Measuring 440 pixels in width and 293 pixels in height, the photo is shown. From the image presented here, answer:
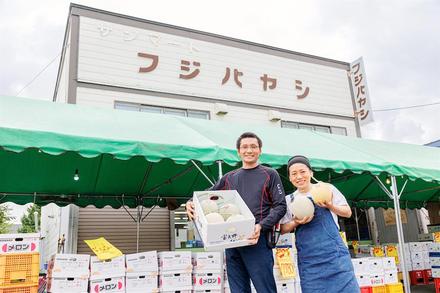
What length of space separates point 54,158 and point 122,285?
2685mm

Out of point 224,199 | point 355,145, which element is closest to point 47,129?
point 224,199

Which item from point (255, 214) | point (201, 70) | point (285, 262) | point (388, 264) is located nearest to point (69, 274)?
point (285, 262)

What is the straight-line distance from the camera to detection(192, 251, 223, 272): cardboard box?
5.92 metres

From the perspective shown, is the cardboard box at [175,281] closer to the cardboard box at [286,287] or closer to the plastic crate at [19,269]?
the cardboard box at [286,287]

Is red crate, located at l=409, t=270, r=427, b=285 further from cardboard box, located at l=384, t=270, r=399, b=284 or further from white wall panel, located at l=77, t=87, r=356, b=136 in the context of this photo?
white wall panel, located at l=77, t=87, r=356, b=136

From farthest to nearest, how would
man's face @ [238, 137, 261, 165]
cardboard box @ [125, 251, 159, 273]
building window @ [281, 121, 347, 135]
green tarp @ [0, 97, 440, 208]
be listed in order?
1. building window @ [281, 121, 347, 135]
2. cardboard box @ [125, 251, 159, 273]
3. green tarp @ [0, 97, 440, 208]
4. man's face @ [238, 137, 261, 165]

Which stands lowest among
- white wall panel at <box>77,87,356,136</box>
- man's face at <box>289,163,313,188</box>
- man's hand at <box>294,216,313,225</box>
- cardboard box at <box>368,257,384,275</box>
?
cardboard box at <box>368,257,384,275</box>

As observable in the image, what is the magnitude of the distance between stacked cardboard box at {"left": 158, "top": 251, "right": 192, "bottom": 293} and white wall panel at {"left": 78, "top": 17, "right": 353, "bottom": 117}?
5895 mm

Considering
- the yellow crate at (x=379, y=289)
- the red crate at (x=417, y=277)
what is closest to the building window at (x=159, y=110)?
the yellow crate at (x=379, y=289)

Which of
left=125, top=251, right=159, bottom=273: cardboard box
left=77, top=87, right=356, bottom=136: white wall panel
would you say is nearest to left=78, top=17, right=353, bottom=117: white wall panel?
left=77, top=87, right=356, bottom=136: white wall panel

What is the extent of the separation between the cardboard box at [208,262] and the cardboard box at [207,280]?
75 mm

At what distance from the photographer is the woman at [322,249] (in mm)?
2883

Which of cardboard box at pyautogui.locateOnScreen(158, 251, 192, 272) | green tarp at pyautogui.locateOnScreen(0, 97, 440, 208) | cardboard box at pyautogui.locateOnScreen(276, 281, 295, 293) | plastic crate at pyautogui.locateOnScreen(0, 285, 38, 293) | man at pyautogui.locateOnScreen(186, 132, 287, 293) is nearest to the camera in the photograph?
man at pyautogui.locateOnScreen(186, 132, 287, 293)

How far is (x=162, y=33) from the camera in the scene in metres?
11.3
